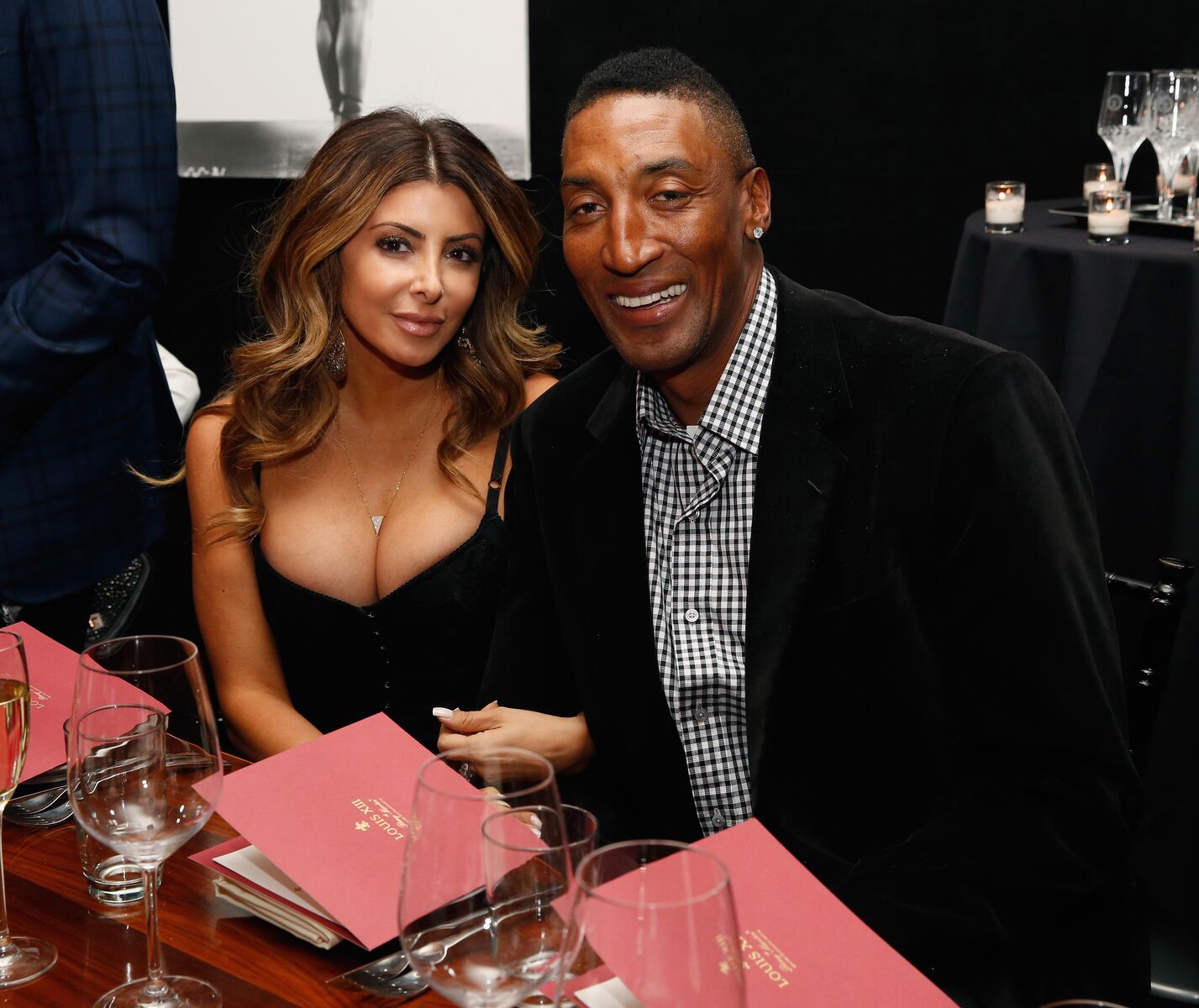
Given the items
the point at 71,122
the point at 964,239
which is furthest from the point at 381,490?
the point at 964,239

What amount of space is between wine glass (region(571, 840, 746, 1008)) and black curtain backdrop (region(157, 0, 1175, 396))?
323cm

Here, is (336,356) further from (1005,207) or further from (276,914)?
(1005,207)

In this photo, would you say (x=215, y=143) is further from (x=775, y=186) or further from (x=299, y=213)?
(x=299, y=213)

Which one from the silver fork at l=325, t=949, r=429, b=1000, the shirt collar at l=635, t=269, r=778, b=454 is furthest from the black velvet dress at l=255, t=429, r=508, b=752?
the silver fork at l=325, t=949, r=429, b=1000

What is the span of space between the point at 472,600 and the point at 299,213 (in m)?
0.72

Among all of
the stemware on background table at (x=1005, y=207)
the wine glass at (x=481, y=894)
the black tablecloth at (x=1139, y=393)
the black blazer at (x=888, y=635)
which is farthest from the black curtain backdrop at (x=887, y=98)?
the wine glass at (x=481, y=894)

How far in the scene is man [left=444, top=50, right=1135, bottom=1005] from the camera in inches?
53.2

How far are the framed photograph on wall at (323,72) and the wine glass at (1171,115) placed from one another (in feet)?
5.89

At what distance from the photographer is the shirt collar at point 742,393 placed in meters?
1.65

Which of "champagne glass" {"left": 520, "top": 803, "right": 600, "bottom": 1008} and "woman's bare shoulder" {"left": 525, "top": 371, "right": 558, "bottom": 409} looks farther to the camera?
"woman's bare shoulder" {"left": 525, "top": 371, "right": 558, "bottom": 409}

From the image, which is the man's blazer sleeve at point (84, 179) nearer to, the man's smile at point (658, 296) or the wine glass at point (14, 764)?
the man's smile at point (658, 296)

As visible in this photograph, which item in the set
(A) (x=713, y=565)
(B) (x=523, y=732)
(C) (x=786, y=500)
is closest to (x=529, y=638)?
(B) (x=523, y=732)

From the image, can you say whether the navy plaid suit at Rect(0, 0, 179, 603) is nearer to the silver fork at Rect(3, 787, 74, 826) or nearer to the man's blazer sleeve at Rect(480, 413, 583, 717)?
the man's blazer sleeve at Rect(480, 413, 583, 717)

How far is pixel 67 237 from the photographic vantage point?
2205mm
